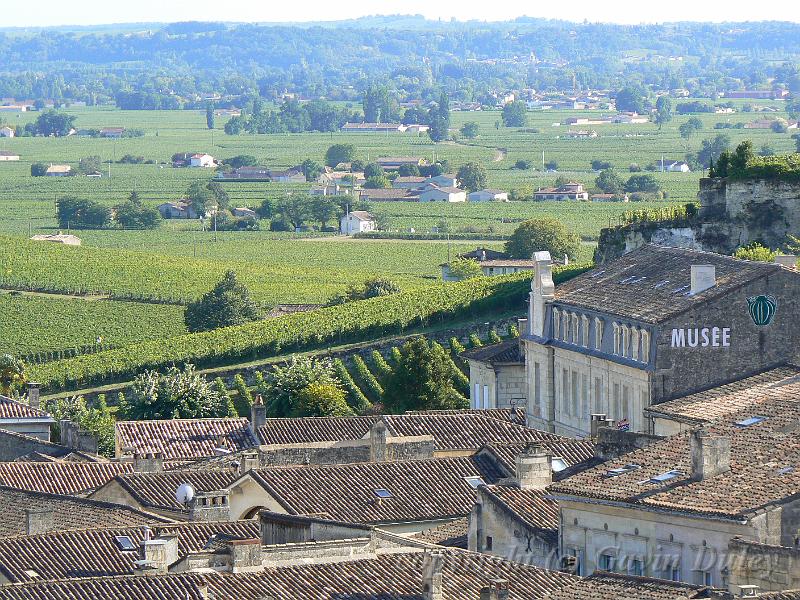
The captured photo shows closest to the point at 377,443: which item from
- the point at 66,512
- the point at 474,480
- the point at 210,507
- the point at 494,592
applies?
the point at 474,480

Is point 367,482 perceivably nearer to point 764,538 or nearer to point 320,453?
point 320,453

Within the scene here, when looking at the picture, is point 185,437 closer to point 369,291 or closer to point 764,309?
point 764,309

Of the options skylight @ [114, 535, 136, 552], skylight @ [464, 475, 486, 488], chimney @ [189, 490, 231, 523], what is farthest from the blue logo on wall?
skylight @ [114, 535, 136, 552]

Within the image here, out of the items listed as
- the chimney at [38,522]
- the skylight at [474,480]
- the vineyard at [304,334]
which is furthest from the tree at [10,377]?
the chimney at [38,522]

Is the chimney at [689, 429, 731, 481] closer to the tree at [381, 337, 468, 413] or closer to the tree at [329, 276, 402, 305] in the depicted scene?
the tree at [381, 337, 468, 413]

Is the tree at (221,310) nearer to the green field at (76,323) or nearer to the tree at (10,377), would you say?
the green field at (76,323)
